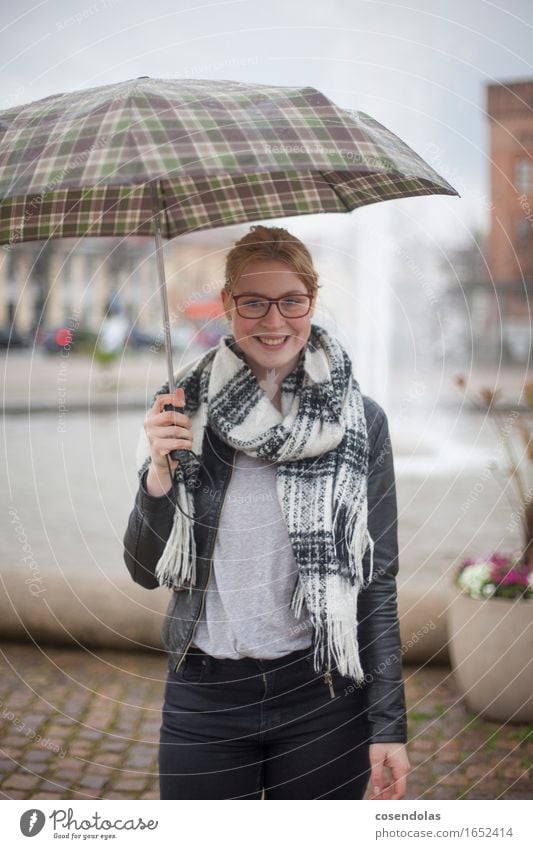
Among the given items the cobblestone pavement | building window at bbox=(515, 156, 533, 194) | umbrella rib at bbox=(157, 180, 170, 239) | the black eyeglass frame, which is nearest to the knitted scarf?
the black eyeglass frame

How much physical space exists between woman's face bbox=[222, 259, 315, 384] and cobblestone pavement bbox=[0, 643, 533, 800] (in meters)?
1.91

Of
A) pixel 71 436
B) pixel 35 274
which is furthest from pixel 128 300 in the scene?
pixel 71 436

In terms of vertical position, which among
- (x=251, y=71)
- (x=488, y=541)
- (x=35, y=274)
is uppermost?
(x=35, y=274)

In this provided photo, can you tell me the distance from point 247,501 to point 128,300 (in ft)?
87.3

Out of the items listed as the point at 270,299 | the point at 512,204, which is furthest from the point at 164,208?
the point at 512,204

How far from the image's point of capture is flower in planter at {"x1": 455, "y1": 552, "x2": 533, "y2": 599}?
3627 millimetres

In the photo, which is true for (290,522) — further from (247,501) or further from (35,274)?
(35,274)

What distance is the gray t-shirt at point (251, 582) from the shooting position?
1.75 meters

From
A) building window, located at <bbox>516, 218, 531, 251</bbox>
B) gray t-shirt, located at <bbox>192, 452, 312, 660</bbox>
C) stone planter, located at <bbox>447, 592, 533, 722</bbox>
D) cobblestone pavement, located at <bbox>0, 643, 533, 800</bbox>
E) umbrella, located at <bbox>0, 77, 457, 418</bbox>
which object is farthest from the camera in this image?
building window, located at <bbox>516, 218, 531, 251</bbox>

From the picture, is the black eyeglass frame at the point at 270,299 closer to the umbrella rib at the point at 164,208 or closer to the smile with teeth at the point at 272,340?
the smile with teeth at the point at 272,340

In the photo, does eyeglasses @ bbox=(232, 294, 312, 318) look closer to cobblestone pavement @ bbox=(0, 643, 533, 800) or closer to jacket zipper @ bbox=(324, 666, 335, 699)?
jacket zipper @ bbox=(324, 666, 335, 699)

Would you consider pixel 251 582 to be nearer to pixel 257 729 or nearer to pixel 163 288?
pixel 257 729

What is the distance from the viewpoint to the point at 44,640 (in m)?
4.40

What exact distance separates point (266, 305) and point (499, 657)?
7.69 ft
